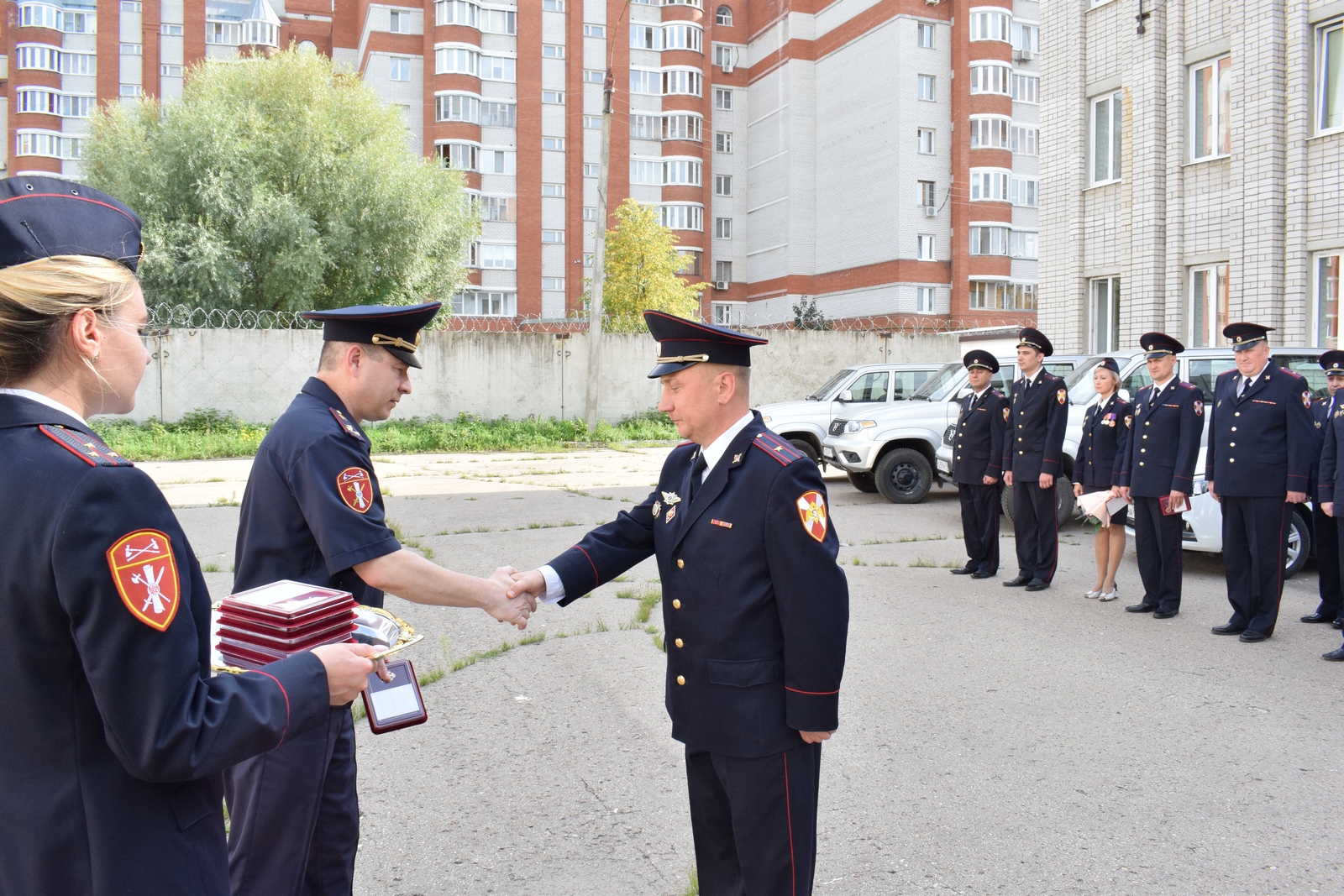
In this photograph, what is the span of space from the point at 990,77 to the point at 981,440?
44725 millimetres

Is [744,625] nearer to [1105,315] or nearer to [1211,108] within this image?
[1211,108]

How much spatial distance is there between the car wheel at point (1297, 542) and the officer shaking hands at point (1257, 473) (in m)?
1.78

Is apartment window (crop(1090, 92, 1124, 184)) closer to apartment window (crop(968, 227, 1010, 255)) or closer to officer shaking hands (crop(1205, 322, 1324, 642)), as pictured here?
officer shaking hands (crop(1205, 322, 1324, 642))

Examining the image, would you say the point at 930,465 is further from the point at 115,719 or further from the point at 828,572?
the point at 115,719

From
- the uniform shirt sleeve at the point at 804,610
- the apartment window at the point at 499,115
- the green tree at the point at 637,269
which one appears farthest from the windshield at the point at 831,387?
the apartment window at the point at 499,115

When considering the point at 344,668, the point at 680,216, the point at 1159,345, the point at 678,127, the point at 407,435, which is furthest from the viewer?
the point at 680,216

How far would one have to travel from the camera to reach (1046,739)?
16.6 feet

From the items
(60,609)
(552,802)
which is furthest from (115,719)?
(552,802)

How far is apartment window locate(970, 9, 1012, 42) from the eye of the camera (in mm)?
48531

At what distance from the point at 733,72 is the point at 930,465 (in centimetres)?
5186

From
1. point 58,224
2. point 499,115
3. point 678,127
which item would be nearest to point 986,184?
point 678,127

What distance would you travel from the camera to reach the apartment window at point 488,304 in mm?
54469

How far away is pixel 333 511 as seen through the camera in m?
2.83

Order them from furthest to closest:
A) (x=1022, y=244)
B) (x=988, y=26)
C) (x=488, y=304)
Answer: (x=488, y=304), (x=1022, y=244), (x=988, y=26)
